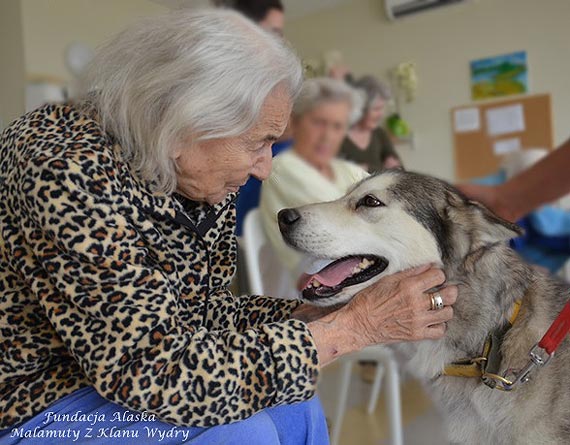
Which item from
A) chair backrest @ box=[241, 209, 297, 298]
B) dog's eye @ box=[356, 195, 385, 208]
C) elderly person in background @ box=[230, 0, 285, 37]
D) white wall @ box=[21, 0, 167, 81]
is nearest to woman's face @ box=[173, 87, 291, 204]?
dog's eye @ box=[356, 195, 385, 208]

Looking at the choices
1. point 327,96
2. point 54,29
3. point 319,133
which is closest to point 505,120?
point 327,96

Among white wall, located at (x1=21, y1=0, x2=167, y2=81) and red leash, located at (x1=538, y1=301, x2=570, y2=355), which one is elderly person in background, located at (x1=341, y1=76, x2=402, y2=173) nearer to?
red leash, located at (x1=538, y1=301, x2=570, y2=355)

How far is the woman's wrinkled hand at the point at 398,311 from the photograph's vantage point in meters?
0.92

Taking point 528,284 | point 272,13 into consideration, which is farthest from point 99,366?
point 272,13

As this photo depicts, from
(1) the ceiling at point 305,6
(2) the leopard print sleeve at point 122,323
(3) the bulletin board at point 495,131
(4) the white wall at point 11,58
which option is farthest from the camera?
(1) the ceiling at point 305,6

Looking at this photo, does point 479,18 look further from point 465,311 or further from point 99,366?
point 99,366

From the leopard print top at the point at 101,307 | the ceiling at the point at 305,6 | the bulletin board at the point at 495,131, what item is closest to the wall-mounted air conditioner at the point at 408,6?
the ceiling at the point at 305,6

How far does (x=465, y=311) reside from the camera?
1.01 m

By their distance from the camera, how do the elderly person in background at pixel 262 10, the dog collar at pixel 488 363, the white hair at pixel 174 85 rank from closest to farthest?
the white hair at pixel 174 85 < the dog collar at pixel 488 363 < the elderly person in background at pixel 262 10

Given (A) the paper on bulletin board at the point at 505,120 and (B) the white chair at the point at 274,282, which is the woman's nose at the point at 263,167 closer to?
(B) the white chair at the point at 274,282

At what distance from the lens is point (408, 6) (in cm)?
414

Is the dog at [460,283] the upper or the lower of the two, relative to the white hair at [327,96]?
lower

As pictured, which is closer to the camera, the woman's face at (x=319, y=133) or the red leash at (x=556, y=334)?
the red leash at (x=556, y=334)

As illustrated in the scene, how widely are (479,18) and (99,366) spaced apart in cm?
401
